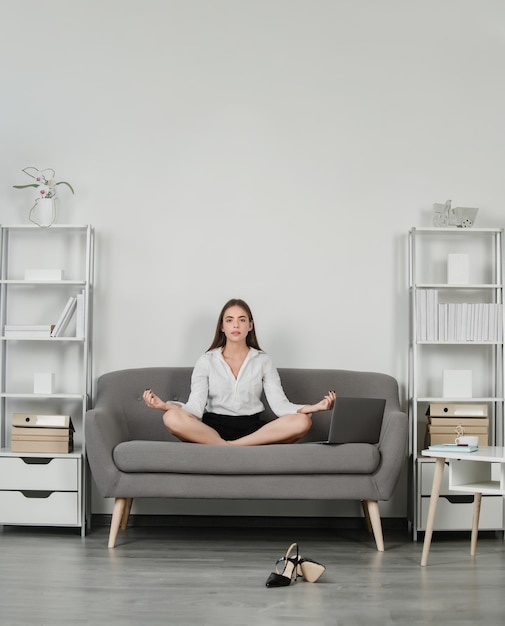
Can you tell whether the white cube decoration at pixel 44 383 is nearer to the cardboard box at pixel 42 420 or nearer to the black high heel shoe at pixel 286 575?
the cardboard box at pixel 42 420

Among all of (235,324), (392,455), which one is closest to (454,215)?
(235,324)

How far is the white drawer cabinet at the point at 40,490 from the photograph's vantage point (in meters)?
4.41

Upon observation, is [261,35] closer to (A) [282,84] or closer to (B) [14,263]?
(A) [282,84]

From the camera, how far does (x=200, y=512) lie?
4801 mm

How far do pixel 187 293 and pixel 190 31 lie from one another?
5.15 ft

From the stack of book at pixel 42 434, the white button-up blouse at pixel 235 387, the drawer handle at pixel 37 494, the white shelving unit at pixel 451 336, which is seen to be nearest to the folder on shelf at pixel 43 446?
the stack of book at pixel 42 434

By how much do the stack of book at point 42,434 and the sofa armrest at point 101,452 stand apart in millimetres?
413

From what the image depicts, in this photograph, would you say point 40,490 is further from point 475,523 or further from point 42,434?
point 475,523

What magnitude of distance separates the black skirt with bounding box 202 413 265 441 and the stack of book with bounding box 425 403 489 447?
95 centimetres

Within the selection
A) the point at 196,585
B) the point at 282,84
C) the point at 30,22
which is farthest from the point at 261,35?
the point at 196,585

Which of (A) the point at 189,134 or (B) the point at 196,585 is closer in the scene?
(B) the point at 196,585

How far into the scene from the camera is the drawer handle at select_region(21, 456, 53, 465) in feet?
14.6


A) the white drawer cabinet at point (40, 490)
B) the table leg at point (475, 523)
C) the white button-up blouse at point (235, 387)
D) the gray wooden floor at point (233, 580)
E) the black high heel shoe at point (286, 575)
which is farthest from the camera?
the white button-up blouse at point (235, 387)

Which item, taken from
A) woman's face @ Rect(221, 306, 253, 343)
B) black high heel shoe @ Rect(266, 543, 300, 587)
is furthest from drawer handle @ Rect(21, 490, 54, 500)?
black high heel shoe @ Rect(266, 543, 300, 587)
